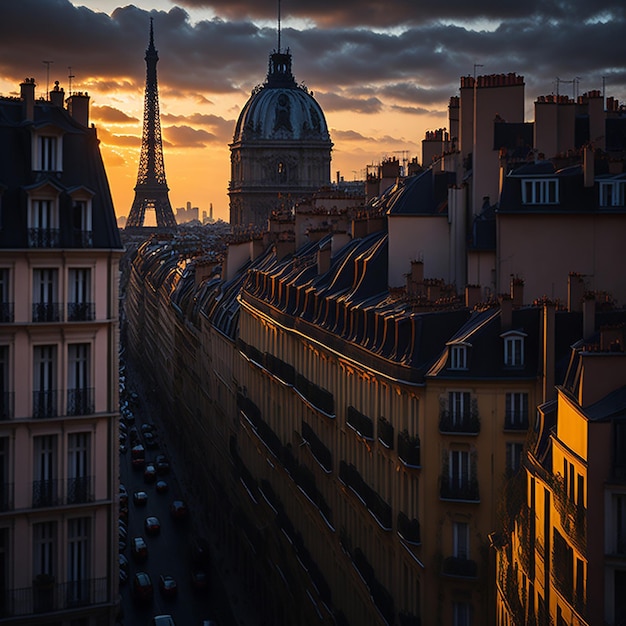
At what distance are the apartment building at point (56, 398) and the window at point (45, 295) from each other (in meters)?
0.02

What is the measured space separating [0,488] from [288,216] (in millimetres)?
38216

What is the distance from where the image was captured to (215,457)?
6269cm

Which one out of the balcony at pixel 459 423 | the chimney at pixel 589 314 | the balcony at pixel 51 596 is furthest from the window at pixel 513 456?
the balcony at pixel 51 596

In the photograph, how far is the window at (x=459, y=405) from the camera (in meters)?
28.5

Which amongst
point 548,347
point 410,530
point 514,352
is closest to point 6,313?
point 410,530

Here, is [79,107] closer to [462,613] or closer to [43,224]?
[43,224]

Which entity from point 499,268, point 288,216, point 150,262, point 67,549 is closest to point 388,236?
point 499,268

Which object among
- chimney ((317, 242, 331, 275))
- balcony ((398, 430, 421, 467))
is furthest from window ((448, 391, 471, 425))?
chimney ((317, 242, 331, 275))

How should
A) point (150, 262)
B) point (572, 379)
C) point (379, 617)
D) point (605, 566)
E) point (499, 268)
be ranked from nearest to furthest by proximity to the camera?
1. point (605, 566)
2. point (572, 379)
3. point (379, 617)
4. point (499, 268)
5. point (150, 262)

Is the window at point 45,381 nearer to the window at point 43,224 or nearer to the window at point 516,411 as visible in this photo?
the window at point 43,224

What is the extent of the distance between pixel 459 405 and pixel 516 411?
120 centimetres

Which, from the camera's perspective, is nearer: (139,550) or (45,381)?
(45,381)

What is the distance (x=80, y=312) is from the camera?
27.4 m

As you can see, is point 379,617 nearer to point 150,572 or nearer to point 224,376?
point 150,572
